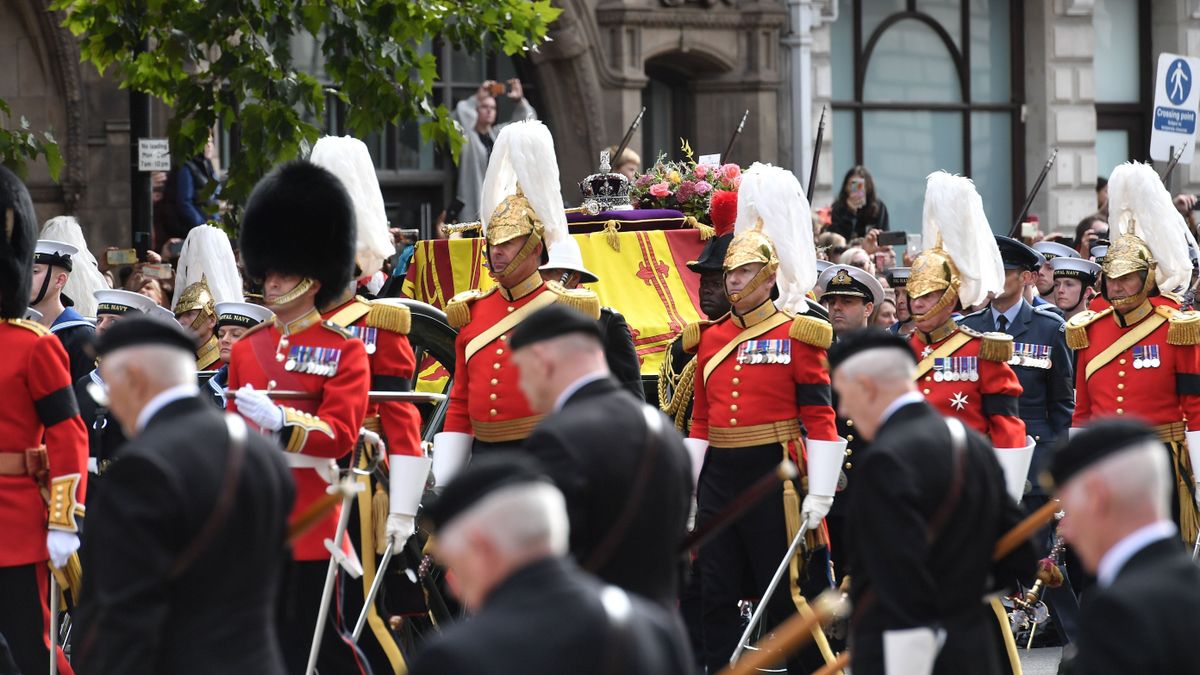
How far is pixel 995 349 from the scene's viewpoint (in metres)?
8.95

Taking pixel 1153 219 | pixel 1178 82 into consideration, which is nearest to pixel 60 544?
pixel 1153 219

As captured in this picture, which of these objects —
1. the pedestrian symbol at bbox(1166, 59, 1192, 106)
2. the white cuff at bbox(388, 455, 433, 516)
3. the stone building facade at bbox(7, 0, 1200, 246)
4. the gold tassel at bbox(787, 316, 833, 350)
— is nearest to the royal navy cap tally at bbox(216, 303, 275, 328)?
the white cuff at bbox(388, 455, 433, 516)

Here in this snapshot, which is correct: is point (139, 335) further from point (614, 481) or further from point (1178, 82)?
point (1178, 82)

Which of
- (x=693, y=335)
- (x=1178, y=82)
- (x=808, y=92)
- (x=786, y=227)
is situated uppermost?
(x=808, y=92)

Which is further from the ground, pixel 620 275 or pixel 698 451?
pixel 620 275

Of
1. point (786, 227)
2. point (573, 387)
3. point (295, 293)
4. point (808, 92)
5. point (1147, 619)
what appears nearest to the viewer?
point (1147, 619)

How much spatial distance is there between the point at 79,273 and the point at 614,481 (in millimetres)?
5805

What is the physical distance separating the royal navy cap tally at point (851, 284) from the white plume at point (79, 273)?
352cm

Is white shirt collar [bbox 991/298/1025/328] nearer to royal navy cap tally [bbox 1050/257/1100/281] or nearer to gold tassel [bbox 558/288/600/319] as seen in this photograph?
royal navy cap tally [bbox 1050/257/1100/281]

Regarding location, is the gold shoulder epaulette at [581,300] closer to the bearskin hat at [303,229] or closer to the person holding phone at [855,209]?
the bearskin hat at [303,229]

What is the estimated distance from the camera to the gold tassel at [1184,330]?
384 inches

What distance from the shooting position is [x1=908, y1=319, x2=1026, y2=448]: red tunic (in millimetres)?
8922

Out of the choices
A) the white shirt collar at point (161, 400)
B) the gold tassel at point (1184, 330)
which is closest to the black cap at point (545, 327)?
the white shirt collar at point (161, 400)

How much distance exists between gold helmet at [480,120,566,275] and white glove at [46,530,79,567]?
1.94 metres
